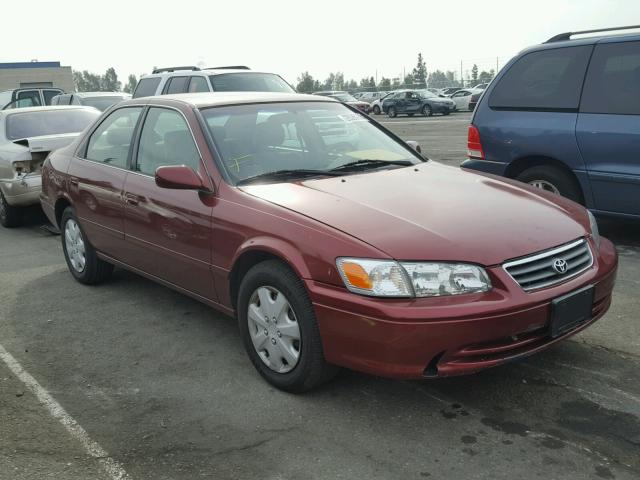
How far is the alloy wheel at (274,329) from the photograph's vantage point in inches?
135

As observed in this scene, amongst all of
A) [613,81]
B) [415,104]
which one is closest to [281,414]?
[613,81]

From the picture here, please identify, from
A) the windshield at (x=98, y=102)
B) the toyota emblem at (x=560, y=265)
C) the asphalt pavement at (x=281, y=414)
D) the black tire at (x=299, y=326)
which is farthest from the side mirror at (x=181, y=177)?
the windshield at (x=98, y=102)

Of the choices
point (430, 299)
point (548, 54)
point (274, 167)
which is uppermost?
point (548, 54)

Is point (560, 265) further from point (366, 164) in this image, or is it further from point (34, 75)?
point (34, 75)

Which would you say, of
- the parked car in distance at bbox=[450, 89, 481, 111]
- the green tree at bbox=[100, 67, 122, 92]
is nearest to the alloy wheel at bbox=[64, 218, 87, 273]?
the parked car in distance at bbox=[450, 89, 481, 111]

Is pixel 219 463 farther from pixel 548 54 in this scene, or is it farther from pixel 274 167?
pixel 548 54

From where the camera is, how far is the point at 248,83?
10.6 meters

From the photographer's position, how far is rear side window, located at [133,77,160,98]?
1129 cm

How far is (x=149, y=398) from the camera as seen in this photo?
11.8ft

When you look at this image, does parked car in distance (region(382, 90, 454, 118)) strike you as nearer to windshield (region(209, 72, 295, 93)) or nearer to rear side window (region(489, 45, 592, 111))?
windshield (region(209, 72, 295, 93))

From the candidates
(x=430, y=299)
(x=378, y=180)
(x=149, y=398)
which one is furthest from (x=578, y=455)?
(x=149, y=398)

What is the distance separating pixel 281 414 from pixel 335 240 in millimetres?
905

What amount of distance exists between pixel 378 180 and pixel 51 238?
5124 millimetres

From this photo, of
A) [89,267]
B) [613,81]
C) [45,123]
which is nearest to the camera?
[89,267]
